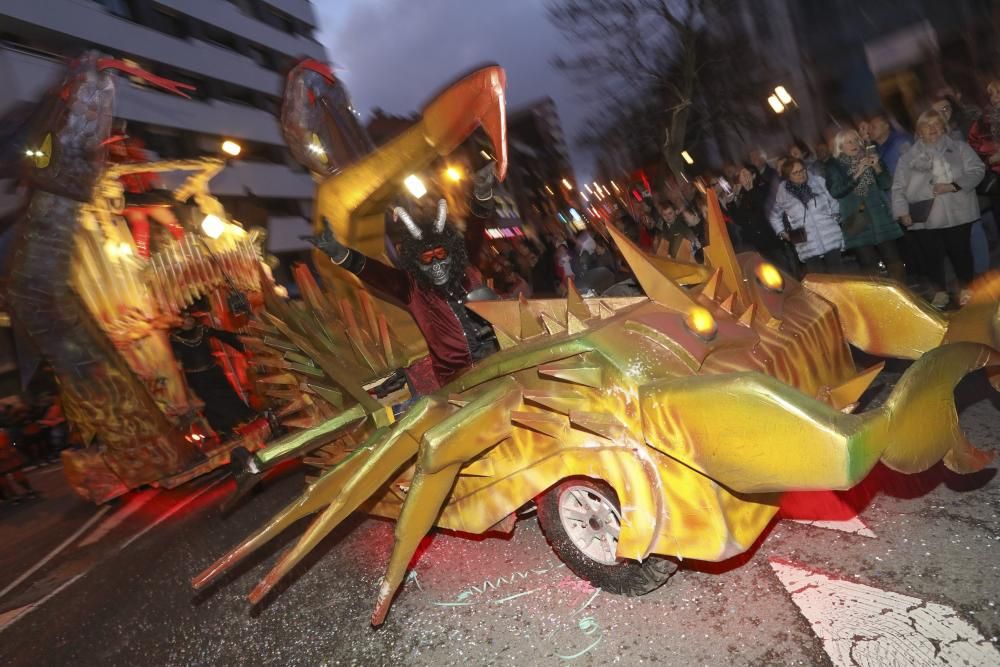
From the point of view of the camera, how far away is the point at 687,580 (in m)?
2.81

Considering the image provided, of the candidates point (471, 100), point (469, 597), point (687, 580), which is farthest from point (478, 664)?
point (471, 100)

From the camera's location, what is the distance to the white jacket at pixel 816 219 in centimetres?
609

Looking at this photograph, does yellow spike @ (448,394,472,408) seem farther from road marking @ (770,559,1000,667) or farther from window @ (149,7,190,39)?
window @ (149,7,190,39)

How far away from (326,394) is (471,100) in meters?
2.04

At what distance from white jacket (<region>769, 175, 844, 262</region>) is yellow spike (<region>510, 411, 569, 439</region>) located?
4.67 m

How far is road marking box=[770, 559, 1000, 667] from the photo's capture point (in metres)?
2.03

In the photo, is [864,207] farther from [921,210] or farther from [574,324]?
[574,324]

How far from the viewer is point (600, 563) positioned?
2.79 m

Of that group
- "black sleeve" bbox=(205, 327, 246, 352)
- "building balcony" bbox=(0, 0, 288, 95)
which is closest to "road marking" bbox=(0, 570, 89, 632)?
"black sleeve" bbox=(205, 327, 246, 352)

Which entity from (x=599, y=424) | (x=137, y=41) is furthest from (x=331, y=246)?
(x=137, y=41)

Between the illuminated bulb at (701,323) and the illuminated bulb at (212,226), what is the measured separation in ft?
21.1

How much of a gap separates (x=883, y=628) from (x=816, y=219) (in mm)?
4789

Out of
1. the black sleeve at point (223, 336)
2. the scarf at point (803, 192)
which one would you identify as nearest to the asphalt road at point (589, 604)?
the scarf at point (803, 192)

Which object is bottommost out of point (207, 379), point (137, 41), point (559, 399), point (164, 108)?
point (559, 399)
